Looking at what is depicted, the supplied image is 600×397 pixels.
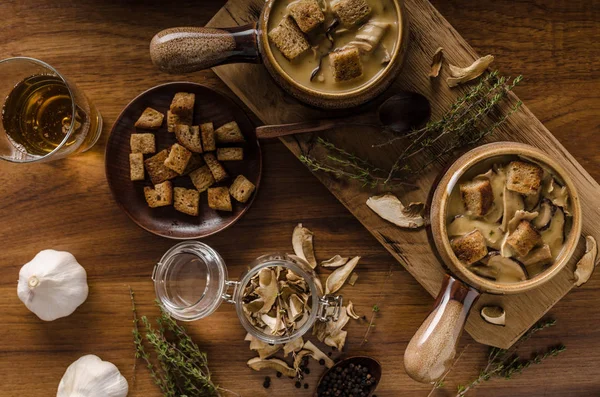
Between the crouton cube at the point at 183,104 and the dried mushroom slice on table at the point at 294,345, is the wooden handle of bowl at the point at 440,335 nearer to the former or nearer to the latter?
the dried mushroom slice on table at the point at 294,345

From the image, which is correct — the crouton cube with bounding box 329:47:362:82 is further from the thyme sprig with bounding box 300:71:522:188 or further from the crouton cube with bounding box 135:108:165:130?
the crouton cube with bounding box 135:108:165:130

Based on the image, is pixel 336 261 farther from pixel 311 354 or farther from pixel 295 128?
pixel 295 128

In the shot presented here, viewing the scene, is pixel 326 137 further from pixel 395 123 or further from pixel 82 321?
pixel 82 321

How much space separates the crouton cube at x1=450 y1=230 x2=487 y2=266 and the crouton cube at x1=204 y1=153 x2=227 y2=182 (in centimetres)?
64

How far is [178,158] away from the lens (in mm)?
1613

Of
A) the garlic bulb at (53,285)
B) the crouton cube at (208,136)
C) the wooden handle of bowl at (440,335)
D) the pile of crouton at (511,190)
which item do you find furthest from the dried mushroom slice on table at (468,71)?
the garlic bulb at (53,285)

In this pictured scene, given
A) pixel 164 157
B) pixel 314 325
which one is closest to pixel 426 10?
pixel 164 157

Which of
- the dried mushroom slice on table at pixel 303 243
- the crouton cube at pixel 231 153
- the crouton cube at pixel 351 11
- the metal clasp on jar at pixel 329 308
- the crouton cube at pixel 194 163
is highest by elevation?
the crouton cube at pixel 351 11

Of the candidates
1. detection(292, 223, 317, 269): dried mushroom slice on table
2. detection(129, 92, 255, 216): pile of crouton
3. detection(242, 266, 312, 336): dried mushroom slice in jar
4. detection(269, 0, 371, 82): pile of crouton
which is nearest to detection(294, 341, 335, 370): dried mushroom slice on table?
detection(242, 266, 312, 336): dried mushroom slice in jar

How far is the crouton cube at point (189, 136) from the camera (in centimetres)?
160

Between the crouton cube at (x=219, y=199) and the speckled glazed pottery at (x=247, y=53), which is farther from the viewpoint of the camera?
the crouton cube at (x=219, y=199)

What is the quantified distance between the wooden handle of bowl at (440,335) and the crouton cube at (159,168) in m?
0.79

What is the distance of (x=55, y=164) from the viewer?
1.74 meters

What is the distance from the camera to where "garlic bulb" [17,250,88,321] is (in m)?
1.66
